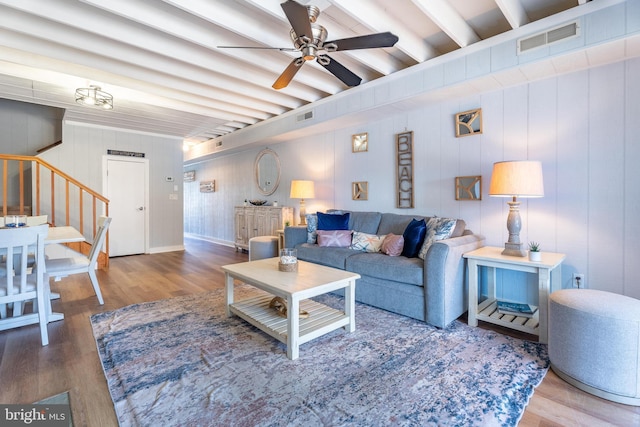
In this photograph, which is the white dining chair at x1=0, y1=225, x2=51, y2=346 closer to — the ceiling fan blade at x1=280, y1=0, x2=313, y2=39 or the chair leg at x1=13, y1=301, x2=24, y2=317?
the chair leg at x1=13, y1=301, x2=24, y2=317

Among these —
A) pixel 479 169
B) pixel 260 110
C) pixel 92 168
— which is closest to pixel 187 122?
pixel 260 110

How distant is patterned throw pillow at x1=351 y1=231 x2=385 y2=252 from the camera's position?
→ 3430 mm

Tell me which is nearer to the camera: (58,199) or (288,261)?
(288,261)

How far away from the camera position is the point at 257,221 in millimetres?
5770

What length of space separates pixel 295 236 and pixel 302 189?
36.8 inches

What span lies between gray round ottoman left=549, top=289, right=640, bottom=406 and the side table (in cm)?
40

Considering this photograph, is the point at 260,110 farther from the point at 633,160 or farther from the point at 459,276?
the point at 633,160

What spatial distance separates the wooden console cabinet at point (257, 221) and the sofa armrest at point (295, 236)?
3.69 ft

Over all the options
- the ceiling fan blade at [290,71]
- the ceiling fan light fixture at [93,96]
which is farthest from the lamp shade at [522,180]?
the ceiling fan light fixture at [93,96]

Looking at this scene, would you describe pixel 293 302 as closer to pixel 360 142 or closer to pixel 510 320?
pixel 510 320

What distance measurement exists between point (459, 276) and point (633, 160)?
1591 mm

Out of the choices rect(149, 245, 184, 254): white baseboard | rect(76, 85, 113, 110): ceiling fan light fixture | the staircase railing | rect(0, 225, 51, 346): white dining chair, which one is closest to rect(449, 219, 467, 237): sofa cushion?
rect(0, 225, 51, 346): white dining chair

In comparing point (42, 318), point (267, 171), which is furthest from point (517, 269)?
point (267, 171)

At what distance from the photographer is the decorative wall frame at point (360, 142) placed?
4246 millimetres
